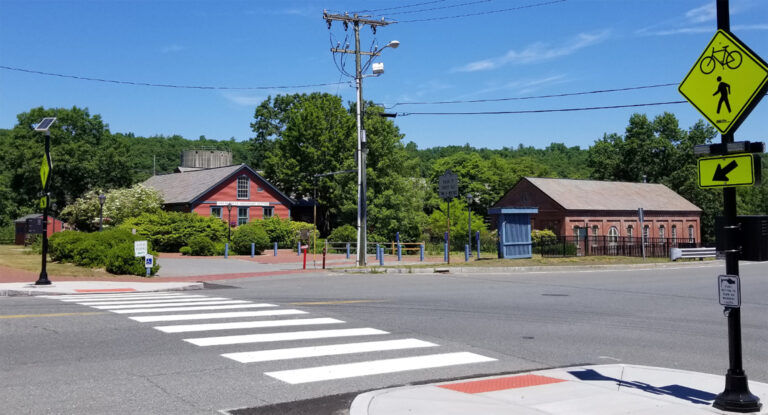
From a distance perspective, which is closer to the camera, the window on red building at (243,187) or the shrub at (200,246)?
the shrub at (200,246)

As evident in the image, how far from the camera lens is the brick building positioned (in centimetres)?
5384

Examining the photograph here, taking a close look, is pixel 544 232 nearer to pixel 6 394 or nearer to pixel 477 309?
pixel 477 309

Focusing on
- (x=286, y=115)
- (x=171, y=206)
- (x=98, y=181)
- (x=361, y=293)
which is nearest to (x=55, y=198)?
(x=98, y=181)

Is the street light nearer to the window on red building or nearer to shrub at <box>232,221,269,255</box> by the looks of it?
shrub at <box>232,221,269,255</box>

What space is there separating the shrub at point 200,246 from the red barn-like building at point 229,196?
871cm

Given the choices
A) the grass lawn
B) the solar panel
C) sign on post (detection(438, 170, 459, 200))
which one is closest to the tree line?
sign on post (detection(438, 170, 459, 200))

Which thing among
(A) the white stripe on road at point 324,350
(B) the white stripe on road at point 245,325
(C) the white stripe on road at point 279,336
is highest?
(B) the white stripe on road at point 245,325

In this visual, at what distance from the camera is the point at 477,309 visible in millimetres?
13977

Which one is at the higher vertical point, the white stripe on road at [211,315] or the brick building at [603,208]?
the brick building at [603,208]

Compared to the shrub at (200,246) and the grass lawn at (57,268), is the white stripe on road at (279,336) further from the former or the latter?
the shrub at (200,246)

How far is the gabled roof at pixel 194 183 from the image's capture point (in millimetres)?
49881

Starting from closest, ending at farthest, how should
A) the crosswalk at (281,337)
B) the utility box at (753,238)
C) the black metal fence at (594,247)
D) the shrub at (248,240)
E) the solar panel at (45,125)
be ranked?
1. the utility box at (753,238)
2. the crosswalk at (281,337)
3. the solar panel at (45,125)
4. the black metal fence at (594,247)
5. the shrub at (248,240)

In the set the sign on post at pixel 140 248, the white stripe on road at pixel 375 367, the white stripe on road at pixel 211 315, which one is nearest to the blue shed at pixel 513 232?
the sign on post at pixel 140 248

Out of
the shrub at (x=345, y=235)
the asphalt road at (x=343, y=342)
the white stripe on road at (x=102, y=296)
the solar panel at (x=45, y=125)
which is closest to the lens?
the asphalt road at (x=343, y=342)
